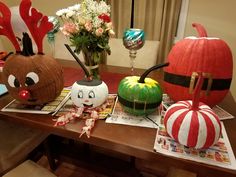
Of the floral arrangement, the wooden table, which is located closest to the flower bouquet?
the floral arrangement

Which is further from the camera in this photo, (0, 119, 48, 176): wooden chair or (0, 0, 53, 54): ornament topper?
(0, 119, 48, 176): wooden chair

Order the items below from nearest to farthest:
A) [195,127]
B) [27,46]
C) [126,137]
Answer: [195,127] < [126,137] < [27,46]

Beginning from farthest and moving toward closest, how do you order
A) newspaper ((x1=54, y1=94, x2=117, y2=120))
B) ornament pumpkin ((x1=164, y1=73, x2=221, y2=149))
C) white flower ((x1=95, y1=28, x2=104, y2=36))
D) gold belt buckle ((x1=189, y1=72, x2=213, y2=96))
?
1. white flower ((x1=95, y1=28, x2=104, y2=36))
2. newspaper ((x1=54, y1=94, x2=117, y2=120))
3. gold belt buckle ((x1=189, y1=72, x2=213, y2=96))
4. ornament pumpkin ((x1=164, y1=73, x2=221, y2=149))

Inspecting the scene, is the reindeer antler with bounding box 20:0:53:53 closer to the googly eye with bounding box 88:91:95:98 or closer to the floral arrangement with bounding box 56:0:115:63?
the floral arrangement with bounding box 56:0:115:63

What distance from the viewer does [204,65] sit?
2.41 feet

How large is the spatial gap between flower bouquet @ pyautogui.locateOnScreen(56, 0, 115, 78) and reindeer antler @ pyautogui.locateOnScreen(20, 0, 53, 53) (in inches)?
6.3

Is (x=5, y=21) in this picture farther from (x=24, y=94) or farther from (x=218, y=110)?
(x=218, y=110)

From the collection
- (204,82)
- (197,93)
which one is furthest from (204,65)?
(197,93)

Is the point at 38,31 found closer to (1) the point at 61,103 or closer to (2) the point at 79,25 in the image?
(2) the point at 79,25

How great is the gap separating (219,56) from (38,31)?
704mm

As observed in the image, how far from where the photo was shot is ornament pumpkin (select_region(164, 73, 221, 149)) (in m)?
0.54

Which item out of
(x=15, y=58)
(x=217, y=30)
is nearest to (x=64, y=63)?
(x=15, y=58)

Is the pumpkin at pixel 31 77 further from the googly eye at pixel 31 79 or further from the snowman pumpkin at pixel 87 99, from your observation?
the snowman pumpkin at pixel 87 99

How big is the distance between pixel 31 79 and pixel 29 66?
0.16 feet
